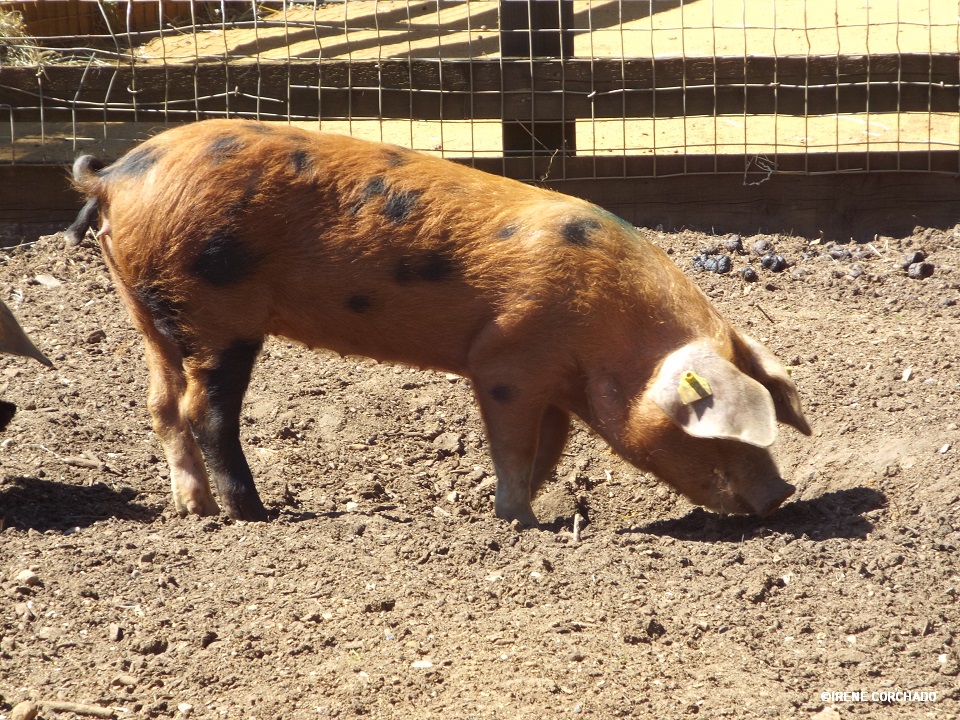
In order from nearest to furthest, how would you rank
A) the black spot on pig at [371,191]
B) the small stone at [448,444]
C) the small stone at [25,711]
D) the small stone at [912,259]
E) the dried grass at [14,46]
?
the small stone at [25,711] < the black spot on pig at [371,191] < the small stone at [448,444] < the small stone at [912,259] < the dried grass at [14,46]

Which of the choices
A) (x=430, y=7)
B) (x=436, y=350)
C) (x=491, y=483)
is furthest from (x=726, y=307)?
(x=430, y=7)

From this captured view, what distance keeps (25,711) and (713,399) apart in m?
2.58

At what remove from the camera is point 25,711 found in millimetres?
3178

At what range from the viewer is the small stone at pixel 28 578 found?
3844mm

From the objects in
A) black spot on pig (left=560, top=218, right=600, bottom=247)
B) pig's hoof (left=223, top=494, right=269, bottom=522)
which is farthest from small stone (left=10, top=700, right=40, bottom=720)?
black spot on pig (left=560, top=218, right=600, bottom=247)

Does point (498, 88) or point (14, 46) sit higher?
point (14, 46)

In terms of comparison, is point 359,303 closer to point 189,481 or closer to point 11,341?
point 189,481

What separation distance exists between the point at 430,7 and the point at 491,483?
29.6 ft

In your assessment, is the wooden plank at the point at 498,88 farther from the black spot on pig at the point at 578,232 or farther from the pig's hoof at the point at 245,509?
the pig's hoof at the point at 245,509

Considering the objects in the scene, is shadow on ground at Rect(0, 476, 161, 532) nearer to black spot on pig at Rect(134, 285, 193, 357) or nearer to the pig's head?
black spot on pig at Rect(134, 285, 193, 357)

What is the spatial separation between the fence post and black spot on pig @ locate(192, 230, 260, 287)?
3.27 m

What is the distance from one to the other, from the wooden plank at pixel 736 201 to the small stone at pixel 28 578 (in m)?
4.09

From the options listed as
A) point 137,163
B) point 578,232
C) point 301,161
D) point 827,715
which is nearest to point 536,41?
point 578,232

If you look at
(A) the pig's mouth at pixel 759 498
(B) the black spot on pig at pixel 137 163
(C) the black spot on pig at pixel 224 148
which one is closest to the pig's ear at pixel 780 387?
(A) the pig's mouth at pixel 759 498
